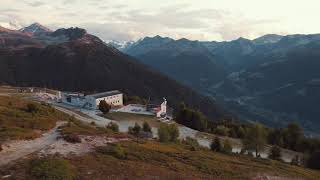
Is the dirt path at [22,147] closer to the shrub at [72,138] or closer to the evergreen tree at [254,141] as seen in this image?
the shrub at [72,138]

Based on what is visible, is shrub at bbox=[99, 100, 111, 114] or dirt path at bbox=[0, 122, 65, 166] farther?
shrub at bbox=[99, 100, 111, 114]

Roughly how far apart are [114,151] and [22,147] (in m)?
10.2

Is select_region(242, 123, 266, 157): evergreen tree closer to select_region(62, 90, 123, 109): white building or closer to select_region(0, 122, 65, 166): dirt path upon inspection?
select_region(0, 122, 65, 166): dirt path

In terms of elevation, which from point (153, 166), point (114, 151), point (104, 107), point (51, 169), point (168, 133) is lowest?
point (153, 166)

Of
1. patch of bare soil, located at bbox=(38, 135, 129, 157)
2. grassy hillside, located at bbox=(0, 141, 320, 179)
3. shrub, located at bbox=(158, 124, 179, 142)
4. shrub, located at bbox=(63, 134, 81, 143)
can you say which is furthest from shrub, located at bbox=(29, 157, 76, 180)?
shrub, located at bbox=(158, 124, 179, 142)

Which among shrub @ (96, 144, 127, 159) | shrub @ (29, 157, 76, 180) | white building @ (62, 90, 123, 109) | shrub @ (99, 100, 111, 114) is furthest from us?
white building @ (62, 90, 123, 109)

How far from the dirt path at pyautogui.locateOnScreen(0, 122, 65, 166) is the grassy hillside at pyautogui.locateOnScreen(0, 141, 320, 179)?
2.57 meters

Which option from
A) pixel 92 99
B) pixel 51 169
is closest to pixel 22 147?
pixel 51 169

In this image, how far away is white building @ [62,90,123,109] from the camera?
14925 cm

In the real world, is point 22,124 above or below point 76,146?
above

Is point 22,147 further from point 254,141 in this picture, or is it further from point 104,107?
point 104,107

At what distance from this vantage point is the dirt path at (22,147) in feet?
148

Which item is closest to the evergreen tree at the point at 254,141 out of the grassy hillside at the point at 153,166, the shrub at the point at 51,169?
the grassy hillside at the point at 153,166

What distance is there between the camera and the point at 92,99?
14938 cm
